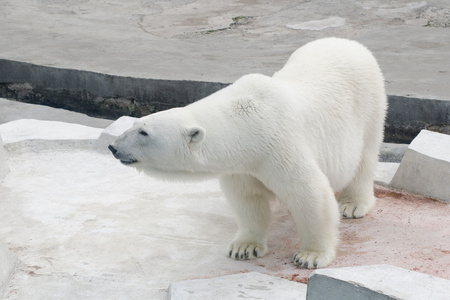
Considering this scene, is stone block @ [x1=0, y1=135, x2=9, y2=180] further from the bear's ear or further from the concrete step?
the bear's ear

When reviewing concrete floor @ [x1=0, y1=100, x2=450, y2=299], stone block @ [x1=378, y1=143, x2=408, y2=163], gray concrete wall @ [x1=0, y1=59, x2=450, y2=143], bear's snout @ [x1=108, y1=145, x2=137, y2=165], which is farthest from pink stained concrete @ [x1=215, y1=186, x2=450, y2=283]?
gray concrete wall @ [x1=0, y1=59, x2=450, y2=143]

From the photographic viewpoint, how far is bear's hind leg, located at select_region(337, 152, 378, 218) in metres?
4.50

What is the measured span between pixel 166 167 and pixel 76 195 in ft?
5.45

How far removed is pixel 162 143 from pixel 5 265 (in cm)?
104

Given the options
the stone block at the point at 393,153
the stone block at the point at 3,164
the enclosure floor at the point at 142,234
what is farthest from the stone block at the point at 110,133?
the stone block at the point at 393,153

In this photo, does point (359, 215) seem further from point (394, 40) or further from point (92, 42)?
point (92, 42)

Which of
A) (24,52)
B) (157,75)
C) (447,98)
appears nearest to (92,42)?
(24,52)

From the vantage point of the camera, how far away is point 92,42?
31.4 ft

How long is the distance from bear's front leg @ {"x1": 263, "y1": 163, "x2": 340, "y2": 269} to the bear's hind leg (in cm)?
68

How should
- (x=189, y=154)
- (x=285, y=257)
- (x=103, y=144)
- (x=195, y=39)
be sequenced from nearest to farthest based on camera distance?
(x=189, y=154)
(x=285, y=257)
(x=103, y=144)
(x=195, y=39)

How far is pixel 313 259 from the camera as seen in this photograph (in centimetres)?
373

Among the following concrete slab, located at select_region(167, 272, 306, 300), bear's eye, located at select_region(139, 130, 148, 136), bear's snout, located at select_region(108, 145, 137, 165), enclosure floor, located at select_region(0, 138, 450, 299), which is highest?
bear's eye, located at select_region(139, 130, 148, 136)

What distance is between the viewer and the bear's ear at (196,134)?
3.36 metres

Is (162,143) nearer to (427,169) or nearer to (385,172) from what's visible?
(427,169)
